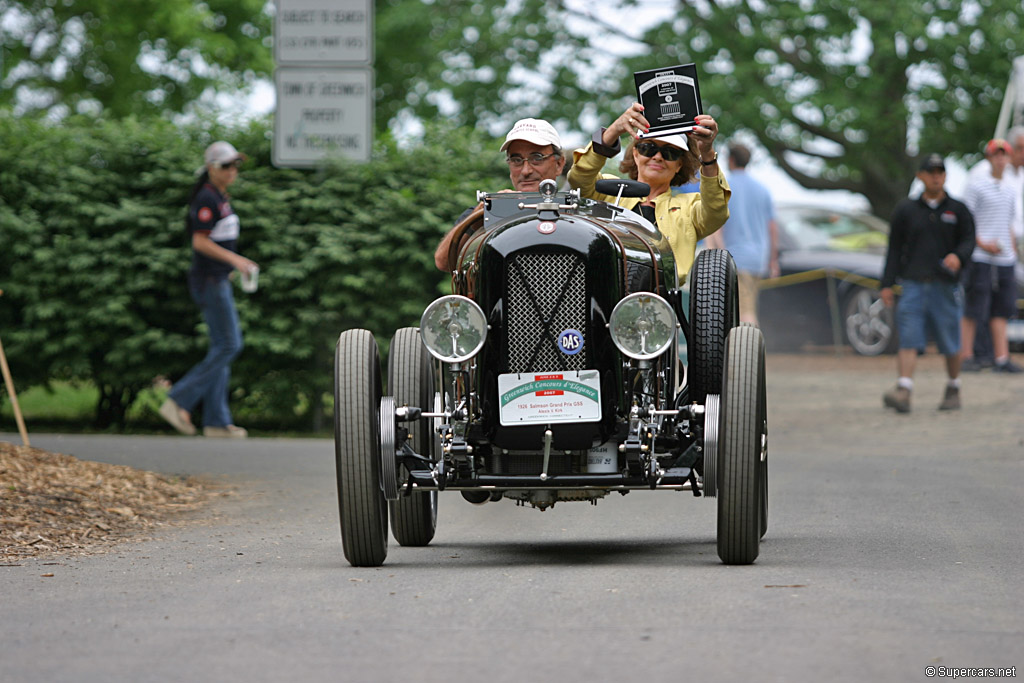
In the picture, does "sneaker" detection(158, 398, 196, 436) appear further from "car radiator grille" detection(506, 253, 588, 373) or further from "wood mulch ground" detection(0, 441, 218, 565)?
"car radiator grille" detection(506, 253, 588, 373)

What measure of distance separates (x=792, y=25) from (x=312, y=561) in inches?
795

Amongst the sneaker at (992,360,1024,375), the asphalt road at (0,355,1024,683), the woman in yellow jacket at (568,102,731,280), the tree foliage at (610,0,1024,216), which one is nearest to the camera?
the asphalt road at (0,355,1024,683)

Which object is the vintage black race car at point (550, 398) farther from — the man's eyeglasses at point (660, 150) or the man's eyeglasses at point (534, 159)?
the man's eyeglasses at point (660, 150)

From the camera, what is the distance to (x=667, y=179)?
25.2 ft

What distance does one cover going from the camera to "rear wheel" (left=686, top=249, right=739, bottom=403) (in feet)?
21.7

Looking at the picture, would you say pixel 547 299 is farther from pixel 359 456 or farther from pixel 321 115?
pixel 321 115

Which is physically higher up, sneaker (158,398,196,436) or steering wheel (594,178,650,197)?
steering wheel (594,178,650,197)

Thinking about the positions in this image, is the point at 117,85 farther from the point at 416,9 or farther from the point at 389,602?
the point at 389,602

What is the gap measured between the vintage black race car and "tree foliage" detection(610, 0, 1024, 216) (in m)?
19.2

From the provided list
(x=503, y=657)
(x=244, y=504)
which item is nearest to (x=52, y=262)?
(x=244, y=504)

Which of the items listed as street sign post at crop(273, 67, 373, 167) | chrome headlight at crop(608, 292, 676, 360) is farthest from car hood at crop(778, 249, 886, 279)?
chrome headlight at crop(608, 292, 676, 360)

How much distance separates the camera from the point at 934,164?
13.5 metres

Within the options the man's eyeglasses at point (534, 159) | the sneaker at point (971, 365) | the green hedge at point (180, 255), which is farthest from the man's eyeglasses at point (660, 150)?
the sneaker at point (971, 365)

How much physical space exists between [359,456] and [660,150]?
2.33 metres
